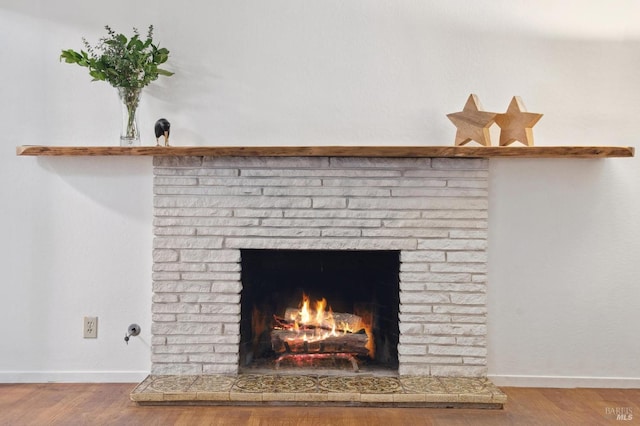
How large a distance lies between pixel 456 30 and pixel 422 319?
1413 mm

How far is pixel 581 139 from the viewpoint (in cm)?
293

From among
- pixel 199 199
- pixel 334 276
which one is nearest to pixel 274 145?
pixel 199 199

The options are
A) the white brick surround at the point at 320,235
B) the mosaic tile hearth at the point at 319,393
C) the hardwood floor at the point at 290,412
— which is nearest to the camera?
the hardwood floor at the point at 290,412

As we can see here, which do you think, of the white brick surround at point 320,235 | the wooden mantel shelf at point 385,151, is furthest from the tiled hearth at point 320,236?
the wooden mantel shelf at point 385,151

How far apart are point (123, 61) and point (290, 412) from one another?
5.69 ft

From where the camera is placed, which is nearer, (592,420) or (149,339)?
(592,420)

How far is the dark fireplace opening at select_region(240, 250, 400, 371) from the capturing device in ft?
9.85

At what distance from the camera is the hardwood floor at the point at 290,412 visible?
2.46 m

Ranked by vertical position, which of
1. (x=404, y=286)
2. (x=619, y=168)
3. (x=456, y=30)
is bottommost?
(x=404, y=286)

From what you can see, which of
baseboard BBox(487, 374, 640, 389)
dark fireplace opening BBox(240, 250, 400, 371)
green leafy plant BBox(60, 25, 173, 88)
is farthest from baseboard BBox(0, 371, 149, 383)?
baseboard BBox(487, 374, 640, 389)

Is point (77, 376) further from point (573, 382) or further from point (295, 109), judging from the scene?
point (573, 382)

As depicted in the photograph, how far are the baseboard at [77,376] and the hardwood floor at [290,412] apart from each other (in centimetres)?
10

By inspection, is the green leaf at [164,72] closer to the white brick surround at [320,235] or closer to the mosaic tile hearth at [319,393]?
the white brick surround at [320,235]

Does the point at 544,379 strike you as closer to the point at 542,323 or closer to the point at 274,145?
the point at 542,323
